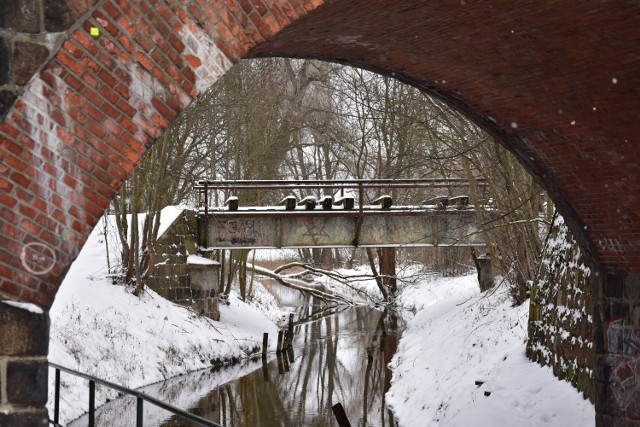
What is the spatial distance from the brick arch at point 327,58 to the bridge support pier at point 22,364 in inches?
4.5

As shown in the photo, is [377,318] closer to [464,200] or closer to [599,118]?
Answer: [464,200]

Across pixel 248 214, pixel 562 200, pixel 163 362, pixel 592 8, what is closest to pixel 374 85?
pixel 248 214

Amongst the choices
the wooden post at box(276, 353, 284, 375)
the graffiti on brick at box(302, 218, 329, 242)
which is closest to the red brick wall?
the graffiti on brick at box(302, 218, 329, 242)

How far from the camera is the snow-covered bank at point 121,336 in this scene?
14594 millimetres

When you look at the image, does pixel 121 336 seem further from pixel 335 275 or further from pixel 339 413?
pixel 339 413

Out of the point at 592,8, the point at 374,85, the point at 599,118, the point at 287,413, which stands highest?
the point at 374,85

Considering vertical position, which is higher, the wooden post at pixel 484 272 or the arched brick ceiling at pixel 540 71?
the arched brick ceiling at pixel 540 71

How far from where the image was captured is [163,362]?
16844mm

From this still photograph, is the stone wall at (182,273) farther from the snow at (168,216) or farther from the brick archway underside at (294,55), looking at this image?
the brick archway underside at (294,55)

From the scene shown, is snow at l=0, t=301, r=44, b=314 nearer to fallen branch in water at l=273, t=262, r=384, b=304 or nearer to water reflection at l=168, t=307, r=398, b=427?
water reflection at l=168, t=307, r=398, b=427

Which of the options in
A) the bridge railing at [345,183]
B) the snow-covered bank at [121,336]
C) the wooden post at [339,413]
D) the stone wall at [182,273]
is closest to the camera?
the wooden post at [339,413]

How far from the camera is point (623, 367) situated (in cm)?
815

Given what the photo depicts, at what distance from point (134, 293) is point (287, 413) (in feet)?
21.6

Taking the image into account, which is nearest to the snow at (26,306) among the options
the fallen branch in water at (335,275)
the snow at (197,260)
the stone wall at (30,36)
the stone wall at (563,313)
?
the stone wall at (30,36)
